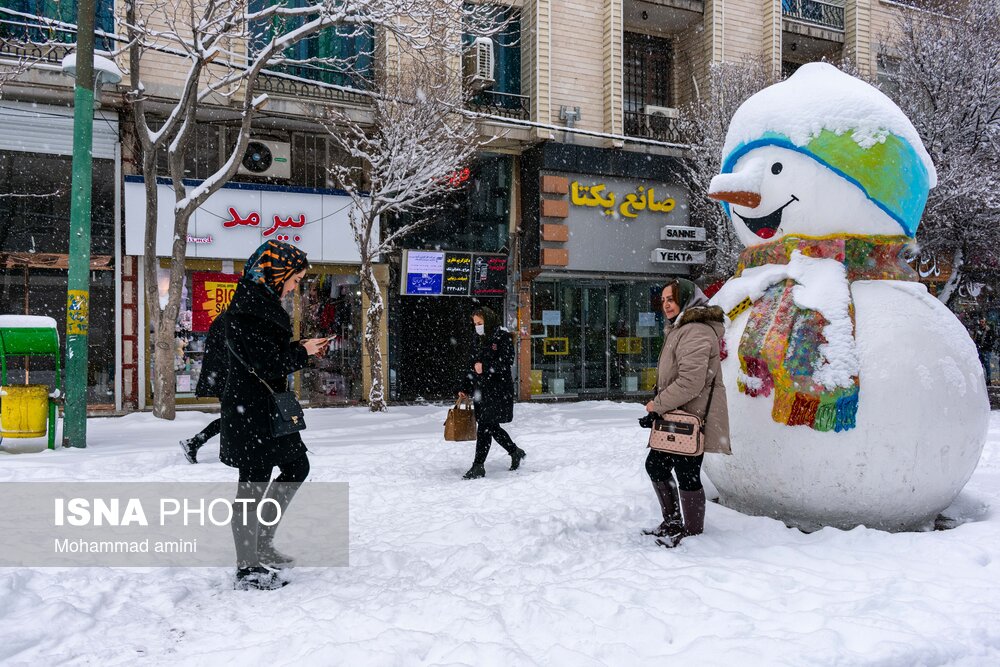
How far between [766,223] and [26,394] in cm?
794

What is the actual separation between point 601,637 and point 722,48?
17523 mm

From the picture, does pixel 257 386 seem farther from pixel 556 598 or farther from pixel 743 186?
pixel 743 186

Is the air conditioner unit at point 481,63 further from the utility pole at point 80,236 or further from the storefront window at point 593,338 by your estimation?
the utility pole at point 80,236

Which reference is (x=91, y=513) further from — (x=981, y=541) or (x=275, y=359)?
(x=981, y=541)

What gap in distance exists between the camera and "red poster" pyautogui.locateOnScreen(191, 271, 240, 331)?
13602mm

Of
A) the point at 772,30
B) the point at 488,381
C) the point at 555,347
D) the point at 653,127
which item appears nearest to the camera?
the point at 488,381

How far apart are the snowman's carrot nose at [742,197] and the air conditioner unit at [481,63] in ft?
36.2

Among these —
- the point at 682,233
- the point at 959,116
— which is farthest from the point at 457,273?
the point at 959,116

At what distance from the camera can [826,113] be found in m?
4.58

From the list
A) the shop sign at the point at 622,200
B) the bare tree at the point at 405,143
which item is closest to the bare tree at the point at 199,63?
the bare tree at the point at 405,143

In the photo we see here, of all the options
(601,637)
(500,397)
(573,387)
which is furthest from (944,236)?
(601,637)

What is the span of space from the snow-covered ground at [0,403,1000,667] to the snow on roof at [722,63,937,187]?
2.54 m

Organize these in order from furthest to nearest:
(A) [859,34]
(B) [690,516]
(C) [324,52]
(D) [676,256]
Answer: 1. (A) [859,34]
2. (D) [676,256]
3. (C) [324,52]
4. (B) [690,516]

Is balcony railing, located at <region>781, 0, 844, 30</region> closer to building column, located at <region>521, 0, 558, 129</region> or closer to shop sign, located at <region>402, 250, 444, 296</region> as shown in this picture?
building column, located at <region>521, 0, 558, 129</region>
